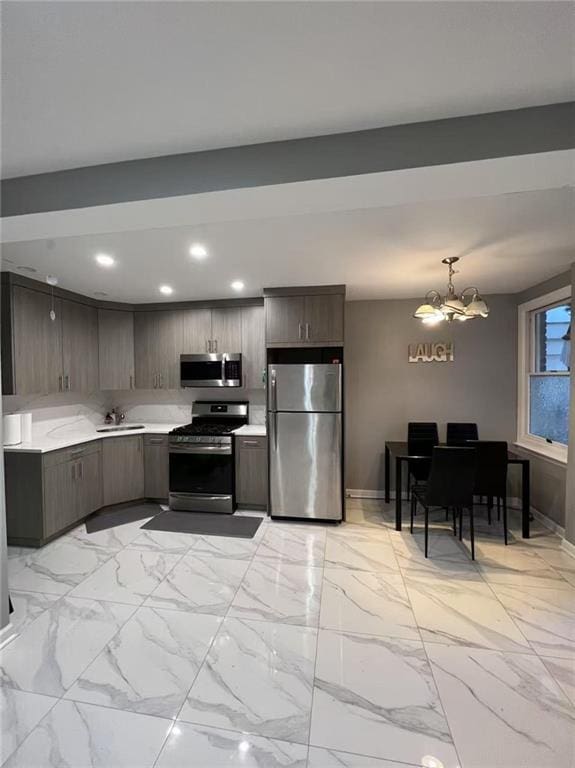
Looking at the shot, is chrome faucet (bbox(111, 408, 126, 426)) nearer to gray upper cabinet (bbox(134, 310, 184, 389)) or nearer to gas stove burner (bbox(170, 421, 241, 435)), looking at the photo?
gray upper cabinet (bbox(134, 310, 184, 389))

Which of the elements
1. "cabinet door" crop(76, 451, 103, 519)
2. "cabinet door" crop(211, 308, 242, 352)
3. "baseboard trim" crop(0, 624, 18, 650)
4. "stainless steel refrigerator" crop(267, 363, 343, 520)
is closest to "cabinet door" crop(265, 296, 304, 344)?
"stainless steel refrigerator" crop(267, 363, 343, 520)

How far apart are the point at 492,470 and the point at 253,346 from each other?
9.31ft

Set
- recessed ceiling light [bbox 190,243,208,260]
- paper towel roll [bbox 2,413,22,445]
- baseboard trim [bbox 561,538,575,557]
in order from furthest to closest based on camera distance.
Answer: paper towel roll [bbox 2,413,22,445] → baseboard trim [bbox 561,538,575,557] → recessed ceiling light [bbox 190,243,208,260]

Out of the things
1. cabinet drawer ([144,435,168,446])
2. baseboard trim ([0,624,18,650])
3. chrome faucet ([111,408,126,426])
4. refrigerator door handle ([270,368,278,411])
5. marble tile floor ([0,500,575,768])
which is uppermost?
refrigerator door handle ([270,368,278,411])

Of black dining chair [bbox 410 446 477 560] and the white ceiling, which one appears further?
black dining chair [bbox 410 446 477 560]

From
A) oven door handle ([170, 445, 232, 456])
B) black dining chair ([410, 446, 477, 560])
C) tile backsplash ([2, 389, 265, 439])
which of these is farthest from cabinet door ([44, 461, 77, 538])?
black dining chair ([410, 446, 477, 560])

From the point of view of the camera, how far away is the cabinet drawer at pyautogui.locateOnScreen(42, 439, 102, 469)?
10.1 ft

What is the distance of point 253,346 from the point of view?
4.08m

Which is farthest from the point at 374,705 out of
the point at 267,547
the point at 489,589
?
the point at 267,547

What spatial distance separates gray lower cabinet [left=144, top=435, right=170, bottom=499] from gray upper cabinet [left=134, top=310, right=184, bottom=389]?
70cm

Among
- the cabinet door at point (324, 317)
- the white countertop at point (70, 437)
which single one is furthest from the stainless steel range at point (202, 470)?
the cabinet door at point (324, 317)

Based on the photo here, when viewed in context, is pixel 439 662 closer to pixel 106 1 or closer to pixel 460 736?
pixel 460 736

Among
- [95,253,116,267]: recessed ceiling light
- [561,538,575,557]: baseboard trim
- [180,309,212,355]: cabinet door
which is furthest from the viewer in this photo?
[180,309,212,355]: cabinet door

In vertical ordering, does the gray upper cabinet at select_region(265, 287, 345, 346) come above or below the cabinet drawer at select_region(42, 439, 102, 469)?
above
